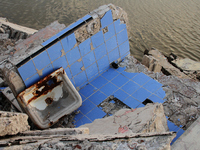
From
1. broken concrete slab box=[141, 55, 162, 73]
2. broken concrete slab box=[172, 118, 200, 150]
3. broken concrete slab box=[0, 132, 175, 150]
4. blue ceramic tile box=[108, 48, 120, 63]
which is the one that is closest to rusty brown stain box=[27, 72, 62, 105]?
blue ceramic tile box=[108, 48, 120, 63]

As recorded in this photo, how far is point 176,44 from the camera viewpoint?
997 centimetres

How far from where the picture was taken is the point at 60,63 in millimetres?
4574

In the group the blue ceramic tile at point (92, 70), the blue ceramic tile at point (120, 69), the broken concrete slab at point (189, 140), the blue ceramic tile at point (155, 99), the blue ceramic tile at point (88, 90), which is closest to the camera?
the broken concrete slab at point (189, 140)

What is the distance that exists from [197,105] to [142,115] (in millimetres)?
1786

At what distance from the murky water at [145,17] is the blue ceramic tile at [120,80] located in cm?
419

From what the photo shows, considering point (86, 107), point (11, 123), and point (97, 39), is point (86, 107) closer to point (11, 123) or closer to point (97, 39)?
point (97, 39)

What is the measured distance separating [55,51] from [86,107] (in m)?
1.49

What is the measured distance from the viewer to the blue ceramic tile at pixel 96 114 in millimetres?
4570

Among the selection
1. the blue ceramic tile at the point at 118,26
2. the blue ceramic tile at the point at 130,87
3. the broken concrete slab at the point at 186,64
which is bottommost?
the broken concrete slab at the point at 186,64

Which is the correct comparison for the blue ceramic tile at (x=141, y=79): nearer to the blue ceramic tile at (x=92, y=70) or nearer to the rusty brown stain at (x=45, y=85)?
the blue ceramic tile at (x=92, y=70)

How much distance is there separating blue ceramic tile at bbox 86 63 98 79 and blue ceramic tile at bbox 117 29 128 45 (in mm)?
936

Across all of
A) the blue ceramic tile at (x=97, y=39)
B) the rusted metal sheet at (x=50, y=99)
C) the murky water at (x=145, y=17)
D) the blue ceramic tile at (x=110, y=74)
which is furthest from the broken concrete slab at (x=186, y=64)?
the rusted metal sheet at (x=50, y=99)

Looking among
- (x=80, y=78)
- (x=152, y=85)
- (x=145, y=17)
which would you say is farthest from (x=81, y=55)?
(x=145, y=17)

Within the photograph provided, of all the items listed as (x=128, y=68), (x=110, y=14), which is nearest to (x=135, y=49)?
(x=128, y=68)
